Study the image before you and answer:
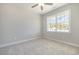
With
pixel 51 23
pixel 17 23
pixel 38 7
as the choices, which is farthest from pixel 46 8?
pixel 17 23

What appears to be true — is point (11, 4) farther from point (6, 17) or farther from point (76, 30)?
point (76, 30)

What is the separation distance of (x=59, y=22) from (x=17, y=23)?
2.94ft

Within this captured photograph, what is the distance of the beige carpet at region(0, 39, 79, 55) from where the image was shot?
1.98 m

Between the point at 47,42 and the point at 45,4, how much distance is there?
81 centimetres

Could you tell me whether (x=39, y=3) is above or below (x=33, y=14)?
above

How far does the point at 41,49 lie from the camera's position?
2031 mm

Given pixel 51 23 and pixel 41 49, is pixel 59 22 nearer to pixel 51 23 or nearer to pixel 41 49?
pixel 51 23

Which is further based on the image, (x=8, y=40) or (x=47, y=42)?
(x=47, y=42)

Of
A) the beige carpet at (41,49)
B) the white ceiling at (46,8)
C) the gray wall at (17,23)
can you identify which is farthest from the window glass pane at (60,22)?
the gray wall at (17,23)

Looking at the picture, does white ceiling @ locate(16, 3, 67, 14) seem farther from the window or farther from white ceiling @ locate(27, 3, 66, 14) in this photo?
the window

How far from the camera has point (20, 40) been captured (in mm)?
2006

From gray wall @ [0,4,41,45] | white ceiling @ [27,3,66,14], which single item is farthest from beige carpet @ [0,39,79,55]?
white ceiling @ [27,3,66,14]

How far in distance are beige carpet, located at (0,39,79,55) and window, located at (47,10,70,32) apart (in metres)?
0.30
